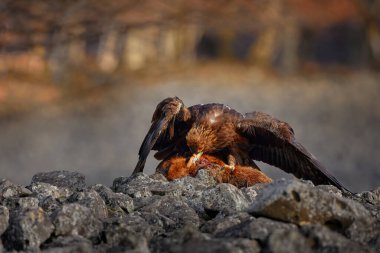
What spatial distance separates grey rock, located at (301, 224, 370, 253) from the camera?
13.3 ft

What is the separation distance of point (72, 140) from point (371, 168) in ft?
24.7

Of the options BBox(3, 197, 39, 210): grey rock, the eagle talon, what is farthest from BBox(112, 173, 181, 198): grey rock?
BBox(3, 197, 39, 210): grey rock

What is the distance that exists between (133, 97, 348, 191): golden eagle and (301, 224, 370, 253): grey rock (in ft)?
7.04

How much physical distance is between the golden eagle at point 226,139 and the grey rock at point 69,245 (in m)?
2.09

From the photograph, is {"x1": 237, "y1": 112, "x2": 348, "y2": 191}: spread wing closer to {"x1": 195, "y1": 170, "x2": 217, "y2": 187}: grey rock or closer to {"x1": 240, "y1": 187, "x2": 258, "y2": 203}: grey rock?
{"x1": 195, "y1": 170, "x2": 217, "y2": 187}: grey rock

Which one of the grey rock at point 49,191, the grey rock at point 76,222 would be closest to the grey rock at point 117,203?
the grey rock at point 49,191

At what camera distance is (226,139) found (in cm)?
672

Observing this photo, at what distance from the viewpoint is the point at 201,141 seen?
655cm

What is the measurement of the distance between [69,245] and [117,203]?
1029 mm

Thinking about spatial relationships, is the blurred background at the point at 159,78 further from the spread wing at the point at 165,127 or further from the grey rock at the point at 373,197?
the grey rock at the point at 373,197

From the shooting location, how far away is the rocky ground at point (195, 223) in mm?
4102

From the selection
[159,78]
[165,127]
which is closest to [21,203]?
[165,127]

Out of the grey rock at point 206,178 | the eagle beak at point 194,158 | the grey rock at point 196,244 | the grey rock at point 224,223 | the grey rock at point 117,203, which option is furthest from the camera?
the eagle beak at point 194,158

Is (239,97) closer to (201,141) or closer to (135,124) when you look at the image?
(135,124)
